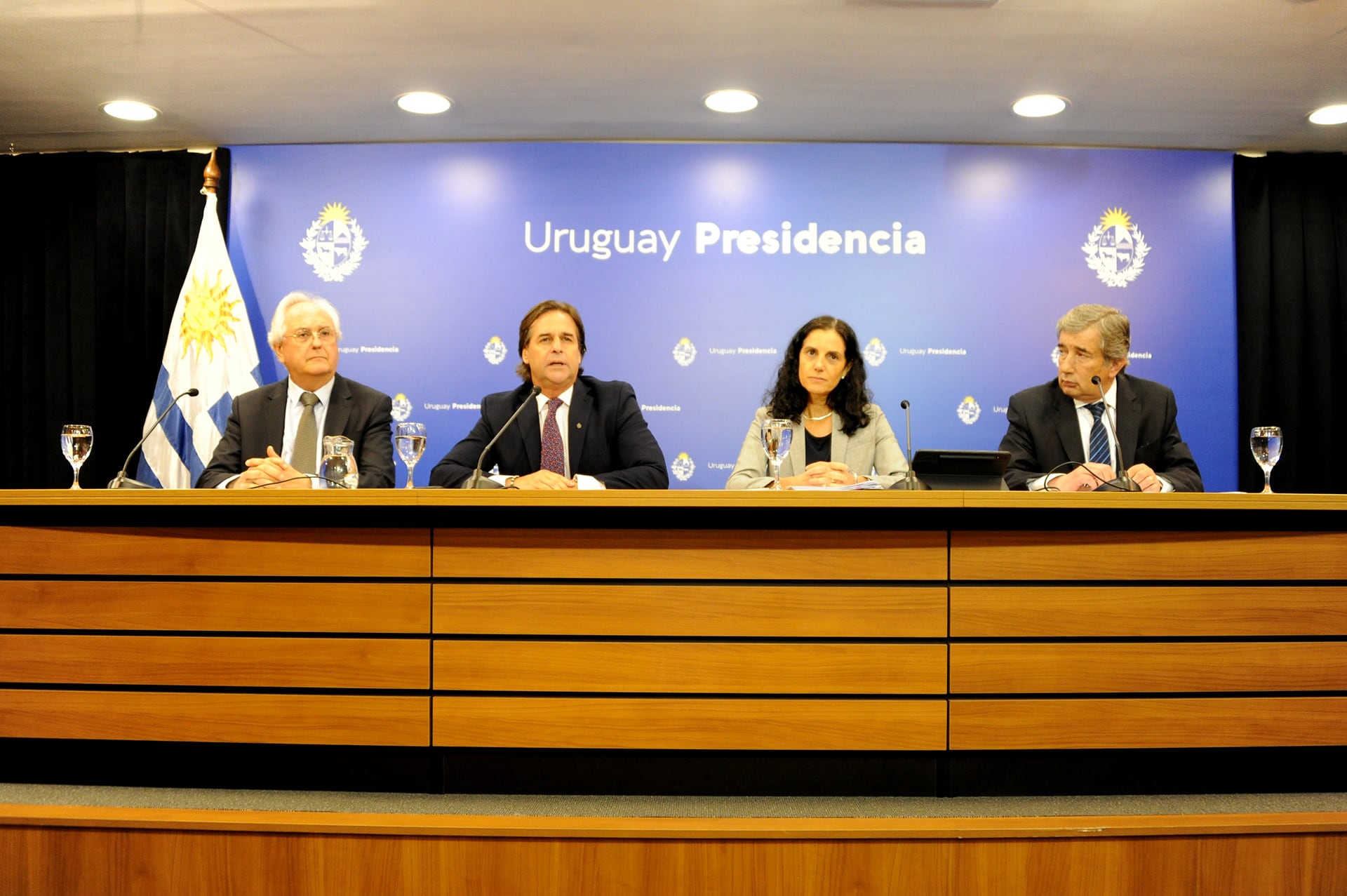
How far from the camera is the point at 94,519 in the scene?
2.61m

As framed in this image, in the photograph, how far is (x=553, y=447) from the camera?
3.68 meters

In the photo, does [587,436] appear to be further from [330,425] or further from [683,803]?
[683,803]

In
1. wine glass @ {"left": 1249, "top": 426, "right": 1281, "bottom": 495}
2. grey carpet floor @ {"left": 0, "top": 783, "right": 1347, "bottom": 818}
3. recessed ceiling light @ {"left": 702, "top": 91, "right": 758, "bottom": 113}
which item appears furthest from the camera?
recessed ceiling light @ {"left": 702, "top": 91, "right": 758, "bottom": 113}

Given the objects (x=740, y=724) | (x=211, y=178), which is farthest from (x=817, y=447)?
(x=211, y=178)

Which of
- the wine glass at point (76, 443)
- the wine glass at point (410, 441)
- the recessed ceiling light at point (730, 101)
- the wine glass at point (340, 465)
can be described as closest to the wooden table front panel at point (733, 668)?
the wine glass at point (410, 441)

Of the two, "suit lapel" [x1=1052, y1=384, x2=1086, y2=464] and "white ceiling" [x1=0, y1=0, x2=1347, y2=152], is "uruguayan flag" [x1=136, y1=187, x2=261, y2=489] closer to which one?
"white ceiling" [x1=0, y1=0, x2=1347, y2=152]

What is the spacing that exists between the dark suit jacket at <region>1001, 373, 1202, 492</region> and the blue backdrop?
1.25 m

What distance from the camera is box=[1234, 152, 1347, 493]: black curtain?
4.91 meters

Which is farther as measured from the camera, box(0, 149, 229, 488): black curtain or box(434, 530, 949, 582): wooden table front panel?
box(0, 149, 229, 488): black curtain

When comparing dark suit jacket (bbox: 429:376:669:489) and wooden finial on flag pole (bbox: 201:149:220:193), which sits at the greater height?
wooden finial on flag pole (bbox: 201:149:220:193)

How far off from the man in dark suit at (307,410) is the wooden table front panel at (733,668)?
57.1 inches

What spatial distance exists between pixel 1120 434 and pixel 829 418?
113cm

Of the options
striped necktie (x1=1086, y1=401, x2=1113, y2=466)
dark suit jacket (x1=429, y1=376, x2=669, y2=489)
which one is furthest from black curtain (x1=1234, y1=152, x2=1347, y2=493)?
dark suit jacket (x1=429, y1=376, x2=669, y2=489)

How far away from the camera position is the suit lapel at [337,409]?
12.0 ft
